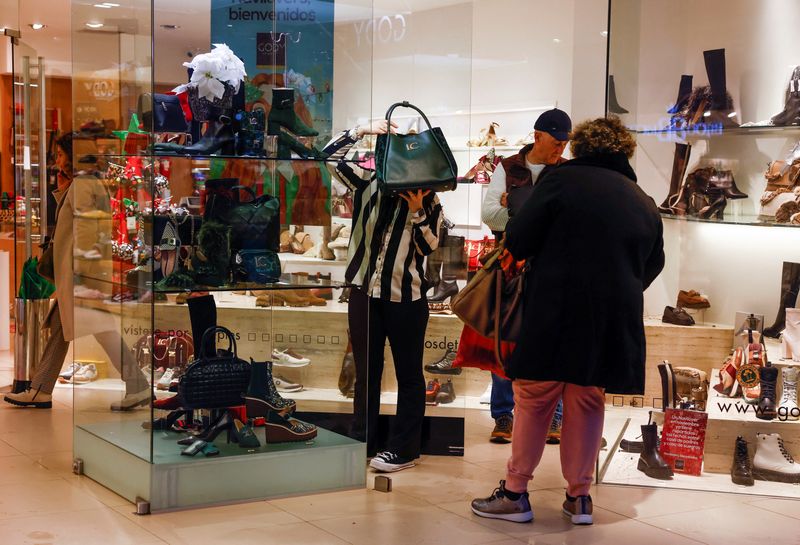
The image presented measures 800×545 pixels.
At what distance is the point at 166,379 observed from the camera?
14.6 ft

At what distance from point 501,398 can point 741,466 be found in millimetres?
1482

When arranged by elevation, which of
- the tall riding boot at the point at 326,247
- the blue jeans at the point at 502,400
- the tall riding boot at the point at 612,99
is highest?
the tall riding boot at the point at 612,99

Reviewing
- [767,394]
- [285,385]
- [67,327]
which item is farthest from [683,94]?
[67,327]

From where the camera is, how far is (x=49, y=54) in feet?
26.5

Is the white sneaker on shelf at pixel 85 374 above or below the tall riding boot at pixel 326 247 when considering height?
below

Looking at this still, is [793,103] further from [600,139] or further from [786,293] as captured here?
[600,139]

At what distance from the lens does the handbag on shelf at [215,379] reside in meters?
4.49

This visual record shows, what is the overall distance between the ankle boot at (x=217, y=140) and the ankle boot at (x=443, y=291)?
1647mm

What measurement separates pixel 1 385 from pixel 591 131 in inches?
204

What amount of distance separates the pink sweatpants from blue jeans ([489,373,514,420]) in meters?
1.58

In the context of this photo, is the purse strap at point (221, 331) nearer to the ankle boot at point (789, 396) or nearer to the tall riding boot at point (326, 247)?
the tall riding boot at point (326, 247)

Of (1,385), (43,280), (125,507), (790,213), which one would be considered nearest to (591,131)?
(790,213)

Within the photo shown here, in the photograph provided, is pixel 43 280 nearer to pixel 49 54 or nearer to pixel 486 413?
pixel 49 54

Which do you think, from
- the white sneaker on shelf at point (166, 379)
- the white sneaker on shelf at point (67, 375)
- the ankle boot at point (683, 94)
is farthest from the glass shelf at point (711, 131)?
the white sneaker on shelf at point (67, 375)
